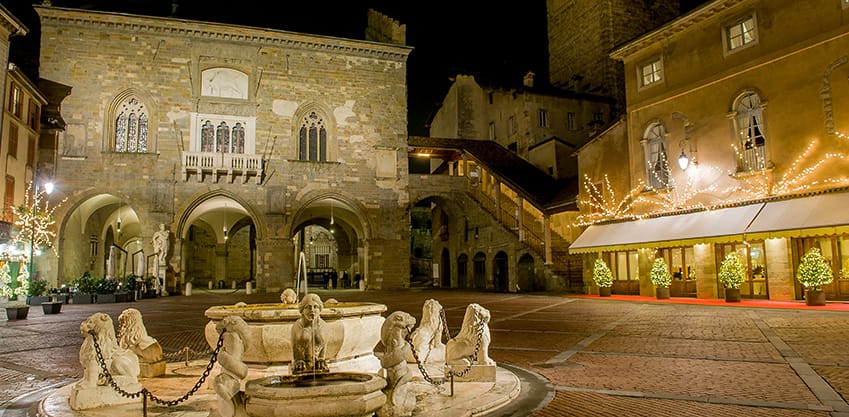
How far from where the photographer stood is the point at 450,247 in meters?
37.8

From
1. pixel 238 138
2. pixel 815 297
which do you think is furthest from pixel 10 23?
pixel 815 297

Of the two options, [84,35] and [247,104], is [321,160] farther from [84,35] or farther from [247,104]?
[84,35]

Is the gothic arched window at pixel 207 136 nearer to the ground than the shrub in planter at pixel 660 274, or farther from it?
farther from it

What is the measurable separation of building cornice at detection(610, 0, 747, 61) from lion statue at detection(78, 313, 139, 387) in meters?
19.7

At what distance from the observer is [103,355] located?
6402 millimetres

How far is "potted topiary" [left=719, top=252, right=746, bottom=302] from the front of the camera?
17922 millimetres

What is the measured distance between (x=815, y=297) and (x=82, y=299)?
25.1m

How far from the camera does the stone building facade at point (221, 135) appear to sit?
89.2ft

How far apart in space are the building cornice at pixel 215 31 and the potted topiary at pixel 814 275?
73.6ft

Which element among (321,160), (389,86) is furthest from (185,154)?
(389,86)

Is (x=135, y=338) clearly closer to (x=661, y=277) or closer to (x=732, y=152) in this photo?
(x=661, y=277)

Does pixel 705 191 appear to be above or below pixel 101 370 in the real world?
above

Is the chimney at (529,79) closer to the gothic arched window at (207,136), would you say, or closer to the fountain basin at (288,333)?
the gothic arched window at (207,136)

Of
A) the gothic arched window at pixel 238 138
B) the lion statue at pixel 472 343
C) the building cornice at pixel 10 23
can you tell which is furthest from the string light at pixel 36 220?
the lion statue at pixel 472 343
